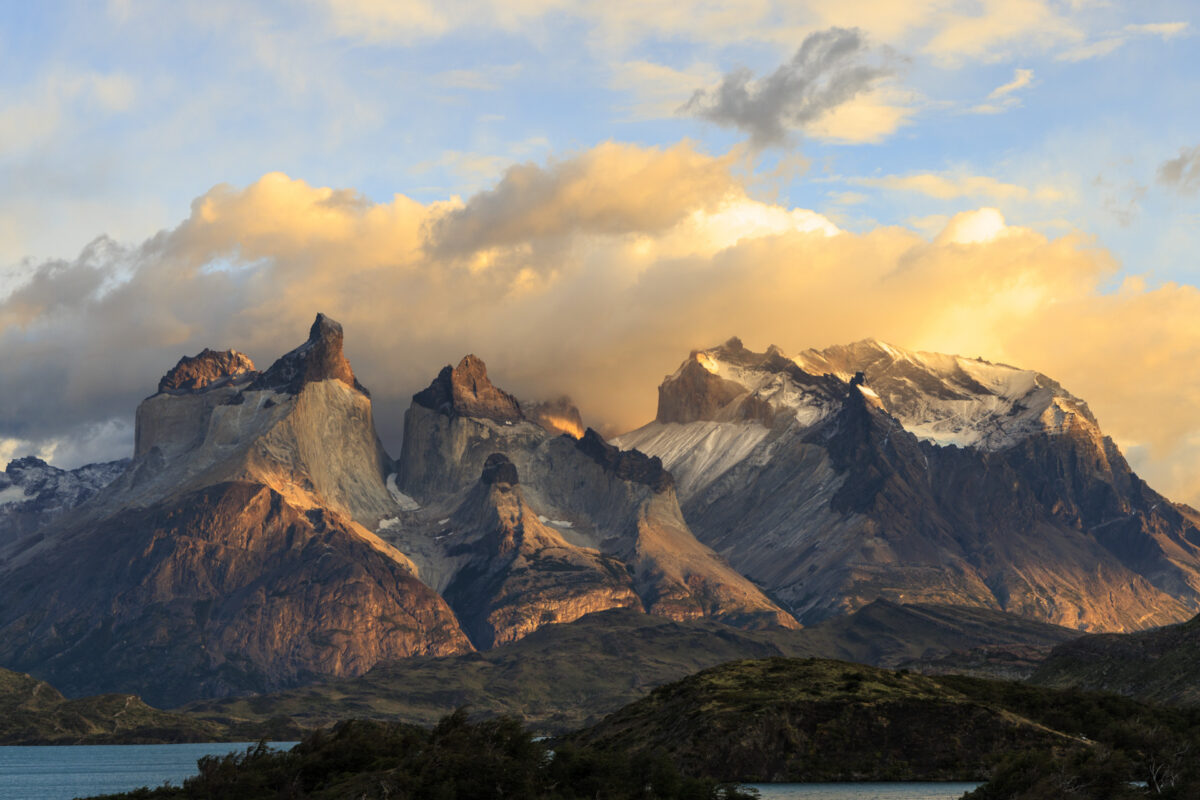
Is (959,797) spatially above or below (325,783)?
below

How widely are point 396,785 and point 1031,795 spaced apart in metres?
71.8

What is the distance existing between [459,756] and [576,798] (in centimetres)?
1508

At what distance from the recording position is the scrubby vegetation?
17262cm

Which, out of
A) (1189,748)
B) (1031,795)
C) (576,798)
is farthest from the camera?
(1189,748)

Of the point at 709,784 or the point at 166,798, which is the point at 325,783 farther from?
the point at 709,784

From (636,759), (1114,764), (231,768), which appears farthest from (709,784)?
(231,768)

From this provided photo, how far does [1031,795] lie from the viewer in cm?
16250

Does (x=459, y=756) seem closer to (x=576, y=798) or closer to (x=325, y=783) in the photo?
(x=576, y=798)

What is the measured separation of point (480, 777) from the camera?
174 metres

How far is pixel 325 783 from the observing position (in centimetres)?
19788

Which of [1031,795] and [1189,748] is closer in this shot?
[1031,795]

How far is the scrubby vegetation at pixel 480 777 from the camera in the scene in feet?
566

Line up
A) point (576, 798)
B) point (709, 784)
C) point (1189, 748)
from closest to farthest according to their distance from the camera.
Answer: point (576, 798)
point (709, 784)
point (1189, 748)

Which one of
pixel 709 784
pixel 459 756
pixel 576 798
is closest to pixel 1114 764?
pixel 709 784
